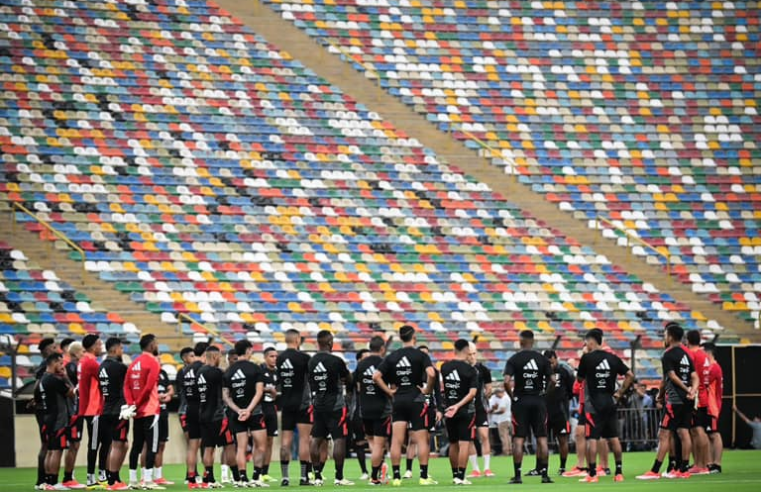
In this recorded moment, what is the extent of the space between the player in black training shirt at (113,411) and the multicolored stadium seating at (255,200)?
11515mm

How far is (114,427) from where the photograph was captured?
18.0 m

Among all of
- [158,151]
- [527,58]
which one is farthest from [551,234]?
[158,151]

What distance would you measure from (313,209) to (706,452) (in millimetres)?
15997

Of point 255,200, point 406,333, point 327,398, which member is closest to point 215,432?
point 327,398

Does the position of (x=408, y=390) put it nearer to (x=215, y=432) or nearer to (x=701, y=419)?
(x=215, y=432)

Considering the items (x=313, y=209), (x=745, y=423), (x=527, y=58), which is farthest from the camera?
(x=527, y=58)

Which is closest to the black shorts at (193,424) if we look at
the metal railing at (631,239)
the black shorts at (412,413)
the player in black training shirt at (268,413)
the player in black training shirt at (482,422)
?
the player in black training shirt at (268,413)

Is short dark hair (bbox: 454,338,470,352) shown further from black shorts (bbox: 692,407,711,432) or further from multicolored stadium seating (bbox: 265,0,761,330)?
multicolored stadium seating (bbox: 265,0,761,330)

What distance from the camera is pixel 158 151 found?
110 ft

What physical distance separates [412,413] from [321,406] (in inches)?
55.7

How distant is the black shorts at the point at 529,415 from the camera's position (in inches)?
720

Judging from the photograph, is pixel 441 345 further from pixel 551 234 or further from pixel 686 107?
pixel 686 107

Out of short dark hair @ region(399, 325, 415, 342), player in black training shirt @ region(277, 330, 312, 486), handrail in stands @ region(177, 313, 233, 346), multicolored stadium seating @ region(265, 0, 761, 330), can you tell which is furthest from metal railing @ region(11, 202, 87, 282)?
short dark hair @ region(399, 325, 415, 342)

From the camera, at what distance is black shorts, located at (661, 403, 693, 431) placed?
18.6 meters
